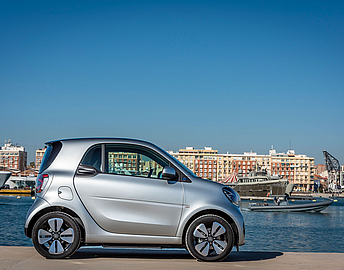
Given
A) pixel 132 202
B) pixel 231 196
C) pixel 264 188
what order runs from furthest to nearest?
pixel 264 188
pixel 231 196
pixel 132 202

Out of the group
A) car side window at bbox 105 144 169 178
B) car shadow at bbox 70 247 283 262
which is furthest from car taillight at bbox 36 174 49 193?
car shadow at bbox 70 247 283 262

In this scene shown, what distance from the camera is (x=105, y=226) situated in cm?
623

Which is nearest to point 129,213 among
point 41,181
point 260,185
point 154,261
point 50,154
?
point 154,261

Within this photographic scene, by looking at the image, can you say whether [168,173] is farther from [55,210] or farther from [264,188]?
[264,188]

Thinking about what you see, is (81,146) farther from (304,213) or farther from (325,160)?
(325,160)

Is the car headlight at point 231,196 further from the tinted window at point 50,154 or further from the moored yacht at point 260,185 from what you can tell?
the moored yacht at point 260,185

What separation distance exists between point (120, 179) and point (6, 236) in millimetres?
21537

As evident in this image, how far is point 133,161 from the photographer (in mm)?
6594

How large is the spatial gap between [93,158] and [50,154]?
714mm

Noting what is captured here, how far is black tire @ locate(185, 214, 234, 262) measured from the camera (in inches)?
245

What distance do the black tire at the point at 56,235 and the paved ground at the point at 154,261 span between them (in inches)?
6.0

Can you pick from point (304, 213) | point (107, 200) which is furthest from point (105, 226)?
point (304, 213)

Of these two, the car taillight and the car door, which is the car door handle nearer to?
the car door

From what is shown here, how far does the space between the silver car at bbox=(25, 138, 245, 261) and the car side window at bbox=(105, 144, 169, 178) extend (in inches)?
3.3
